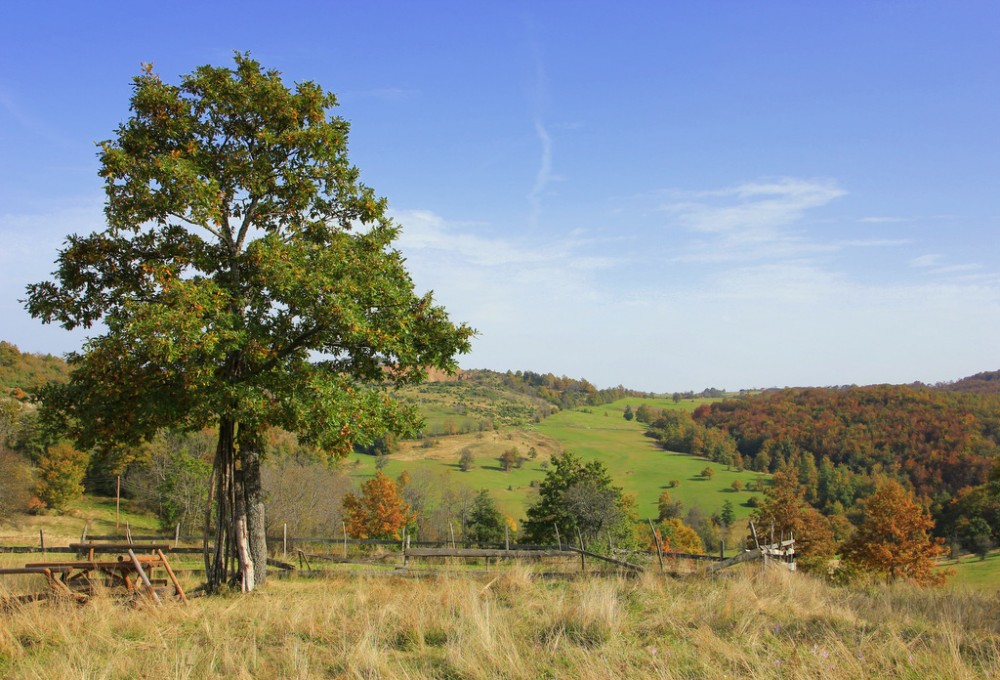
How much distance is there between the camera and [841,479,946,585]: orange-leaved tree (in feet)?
165

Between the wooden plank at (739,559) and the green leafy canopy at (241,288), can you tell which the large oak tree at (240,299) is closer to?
the green leafy canopy at (241,288)

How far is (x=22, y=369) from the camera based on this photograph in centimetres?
7656

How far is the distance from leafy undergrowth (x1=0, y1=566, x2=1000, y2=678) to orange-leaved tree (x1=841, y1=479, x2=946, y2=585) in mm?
47942

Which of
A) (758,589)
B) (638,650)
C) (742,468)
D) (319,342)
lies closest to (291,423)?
(319,342)

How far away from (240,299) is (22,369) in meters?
82.0

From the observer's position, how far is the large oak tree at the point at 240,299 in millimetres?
10992

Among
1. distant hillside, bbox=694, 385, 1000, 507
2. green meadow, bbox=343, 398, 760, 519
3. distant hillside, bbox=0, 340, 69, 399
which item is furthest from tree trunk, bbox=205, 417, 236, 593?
distant hillside, bbox=694, 385, 1000, 507

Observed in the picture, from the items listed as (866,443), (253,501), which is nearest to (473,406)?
(866,443)

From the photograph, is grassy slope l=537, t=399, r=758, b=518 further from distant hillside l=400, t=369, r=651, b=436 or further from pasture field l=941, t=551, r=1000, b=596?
pasture field l=941, t=551, r=1000, b=596

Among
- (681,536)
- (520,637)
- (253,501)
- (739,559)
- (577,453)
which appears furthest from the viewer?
(577,453)

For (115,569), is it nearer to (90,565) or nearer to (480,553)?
(90,565)

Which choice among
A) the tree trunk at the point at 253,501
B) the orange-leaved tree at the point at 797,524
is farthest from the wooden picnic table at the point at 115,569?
the orange-leaved tree at the point at 797,524

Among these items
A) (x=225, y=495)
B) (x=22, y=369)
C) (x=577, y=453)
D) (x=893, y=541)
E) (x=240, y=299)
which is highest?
(x=22, y=369)

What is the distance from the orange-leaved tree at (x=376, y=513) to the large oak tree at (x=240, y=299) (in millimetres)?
46381
